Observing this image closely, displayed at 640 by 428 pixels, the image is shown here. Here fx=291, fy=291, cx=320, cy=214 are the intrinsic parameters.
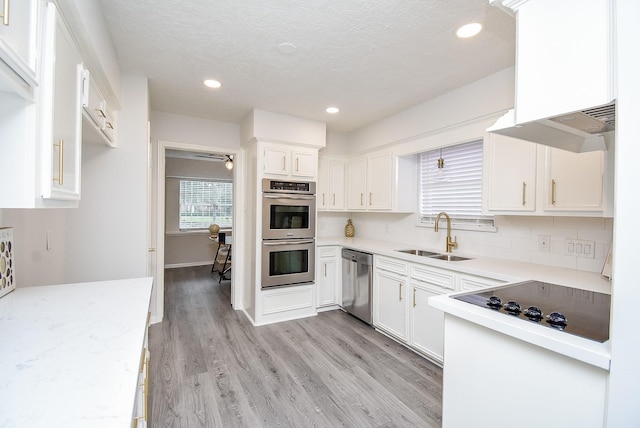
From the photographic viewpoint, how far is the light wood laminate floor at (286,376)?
1902 mm

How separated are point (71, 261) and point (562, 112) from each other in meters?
3.13

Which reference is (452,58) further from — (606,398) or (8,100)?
(8,100)

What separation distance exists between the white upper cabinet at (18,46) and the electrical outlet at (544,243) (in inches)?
120

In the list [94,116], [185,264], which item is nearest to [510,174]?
[94,116]

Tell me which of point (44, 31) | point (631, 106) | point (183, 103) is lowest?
point (631, 106)

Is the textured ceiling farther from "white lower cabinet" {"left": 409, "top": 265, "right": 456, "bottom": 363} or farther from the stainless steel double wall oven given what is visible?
"white lower cabinet" {"left": 409, "top": 265, "right": 456, "bottom": 363}

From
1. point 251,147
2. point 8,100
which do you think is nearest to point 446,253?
point 251,147

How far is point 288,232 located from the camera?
139 inches

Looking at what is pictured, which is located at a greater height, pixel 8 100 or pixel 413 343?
pixel 8 100

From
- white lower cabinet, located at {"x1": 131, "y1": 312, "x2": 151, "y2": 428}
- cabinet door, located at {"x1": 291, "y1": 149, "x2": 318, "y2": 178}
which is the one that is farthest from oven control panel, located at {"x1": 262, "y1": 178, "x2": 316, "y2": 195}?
white lower cabinet, located at {"x1": 131, "y1": 312, "x2": 151, "y2": 428}

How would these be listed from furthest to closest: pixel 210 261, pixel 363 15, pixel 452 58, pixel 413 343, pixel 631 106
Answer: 1. pixel 210 261
2. pixel 413 343
3. pixel 452 58
4. pixel 363 15
5. pixel 631 106

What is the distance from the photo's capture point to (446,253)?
2.96m

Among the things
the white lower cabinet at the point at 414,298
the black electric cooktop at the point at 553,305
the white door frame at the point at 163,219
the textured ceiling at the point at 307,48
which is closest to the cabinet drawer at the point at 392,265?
the white lower cabinet at the point at 414,298

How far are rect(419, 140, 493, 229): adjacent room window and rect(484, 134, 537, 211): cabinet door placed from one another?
1.20ft
